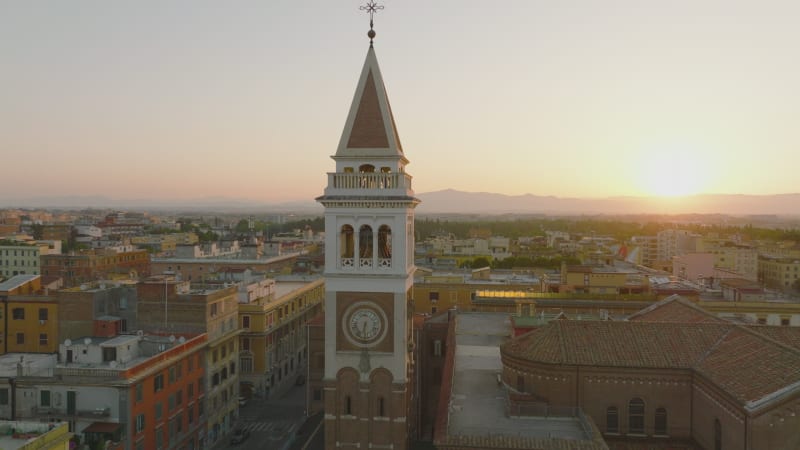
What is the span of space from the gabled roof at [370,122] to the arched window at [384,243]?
13.0 ft

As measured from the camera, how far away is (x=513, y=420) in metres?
26.1

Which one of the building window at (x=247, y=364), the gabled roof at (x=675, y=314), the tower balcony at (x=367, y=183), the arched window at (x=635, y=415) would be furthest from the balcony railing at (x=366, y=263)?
the building window at (x=247, y=364)

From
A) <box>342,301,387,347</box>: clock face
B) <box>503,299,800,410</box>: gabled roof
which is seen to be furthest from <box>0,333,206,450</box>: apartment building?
<box>503,299,800,410</box>: gabled roof

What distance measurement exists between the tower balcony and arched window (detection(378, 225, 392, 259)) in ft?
8.46

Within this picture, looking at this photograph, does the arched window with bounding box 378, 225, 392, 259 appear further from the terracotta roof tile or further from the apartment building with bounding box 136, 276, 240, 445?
the apartment building with bounding box 136, 276, 240, 445

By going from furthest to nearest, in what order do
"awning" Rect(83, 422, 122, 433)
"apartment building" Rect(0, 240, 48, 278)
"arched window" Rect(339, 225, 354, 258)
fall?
"apartment building" Rect(0, 240, 48, 278) → "awning" Rect(83, 422, 122, 433) → "arched window" Rect(339, 225, 354, 258)

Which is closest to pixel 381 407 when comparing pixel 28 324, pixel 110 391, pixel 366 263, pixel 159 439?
pixel 366 263

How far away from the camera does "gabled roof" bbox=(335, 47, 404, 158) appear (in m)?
28.2

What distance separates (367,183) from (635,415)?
15.5m

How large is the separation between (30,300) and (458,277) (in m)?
41.5

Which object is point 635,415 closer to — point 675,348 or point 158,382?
point 675,348

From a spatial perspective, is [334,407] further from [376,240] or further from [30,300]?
[30,300]

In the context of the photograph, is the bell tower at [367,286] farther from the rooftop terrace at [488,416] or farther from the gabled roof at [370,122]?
the rooftop terrace at [488,416]

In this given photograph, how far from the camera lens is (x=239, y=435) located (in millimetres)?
47219
